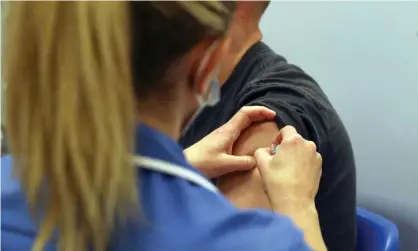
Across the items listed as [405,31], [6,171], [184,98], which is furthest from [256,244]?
[405,31]

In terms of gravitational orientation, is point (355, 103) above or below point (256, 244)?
below

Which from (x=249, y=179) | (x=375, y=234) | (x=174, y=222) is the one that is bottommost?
(x=375, y=234)

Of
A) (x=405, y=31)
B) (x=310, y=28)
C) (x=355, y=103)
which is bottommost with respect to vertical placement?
(x=355, y=103)

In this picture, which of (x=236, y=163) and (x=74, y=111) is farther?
(x=236, y=163)

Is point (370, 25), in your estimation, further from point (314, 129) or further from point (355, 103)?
point (314, 129)

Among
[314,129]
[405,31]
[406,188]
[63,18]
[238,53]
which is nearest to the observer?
[63,18]

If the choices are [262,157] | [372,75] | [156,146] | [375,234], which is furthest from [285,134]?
[372,75]

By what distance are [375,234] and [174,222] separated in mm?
808

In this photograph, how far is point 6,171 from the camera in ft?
2.35

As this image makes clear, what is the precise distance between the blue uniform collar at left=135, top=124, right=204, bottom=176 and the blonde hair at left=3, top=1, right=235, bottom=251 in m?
0.03

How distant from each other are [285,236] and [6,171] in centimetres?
32

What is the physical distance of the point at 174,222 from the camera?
0.63 metres

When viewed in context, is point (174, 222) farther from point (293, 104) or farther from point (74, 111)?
point (293, 104)

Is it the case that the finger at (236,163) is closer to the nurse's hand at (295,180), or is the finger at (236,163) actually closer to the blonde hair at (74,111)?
the nurse's hand at (295,180)
